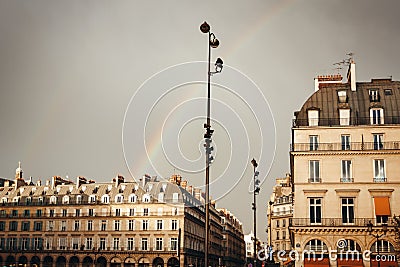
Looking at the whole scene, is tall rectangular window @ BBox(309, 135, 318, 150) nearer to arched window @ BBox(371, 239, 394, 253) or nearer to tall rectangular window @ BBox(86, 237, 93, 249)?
arched window @ BBox(371, 239, 394, 253)

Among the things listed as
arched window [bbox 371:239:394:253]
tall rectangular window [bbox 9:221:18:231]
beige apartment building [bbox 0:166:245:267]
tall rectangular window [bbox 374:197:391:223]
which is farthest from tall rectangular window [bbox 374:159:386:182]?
tall rectangular window [bbox 9:221:18:231]

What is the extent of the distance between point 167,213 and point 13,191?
32644 millimetres

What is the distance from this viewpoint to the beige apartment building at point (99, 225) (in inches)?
3588

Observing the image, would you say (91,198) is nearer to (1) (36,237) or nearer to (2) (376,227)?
(1) (36,237)

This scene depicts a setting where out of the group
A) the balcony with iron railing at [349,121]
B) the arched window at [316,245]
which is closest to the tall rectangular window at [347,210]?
the arched window at [316,245]

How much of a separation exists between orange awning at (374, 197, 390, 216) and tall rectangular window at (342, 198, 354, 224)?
2.24 meters

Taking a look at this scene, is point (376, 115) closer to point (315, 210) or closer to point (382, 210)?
point (382, 210)

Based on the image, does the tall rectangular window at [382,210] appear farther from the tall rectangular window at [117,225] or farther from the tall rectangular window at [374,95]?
the tall rectangular window at [117,225]

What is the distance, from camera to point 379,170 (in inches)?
2106

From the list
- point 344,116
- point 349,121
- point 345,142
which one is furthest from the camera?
point 344,116

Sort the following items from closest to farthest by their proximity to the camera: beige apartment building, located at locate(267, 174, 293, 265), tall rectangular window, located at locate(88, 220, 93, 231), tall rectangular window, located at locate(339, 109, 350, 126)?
tall rectangular window, located at locate(339, 109, 350, 126)
tall rectangular window, located at locate(88, 220, 93, 231)
beige apartment building, located at locate(267, 174, 293, 265)

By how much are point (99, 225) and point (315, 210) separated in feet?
165

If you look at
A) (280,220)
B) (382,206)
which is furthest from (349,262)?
(280,220)

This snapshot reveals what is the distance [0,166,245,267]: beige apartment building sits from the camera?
3588 inches
